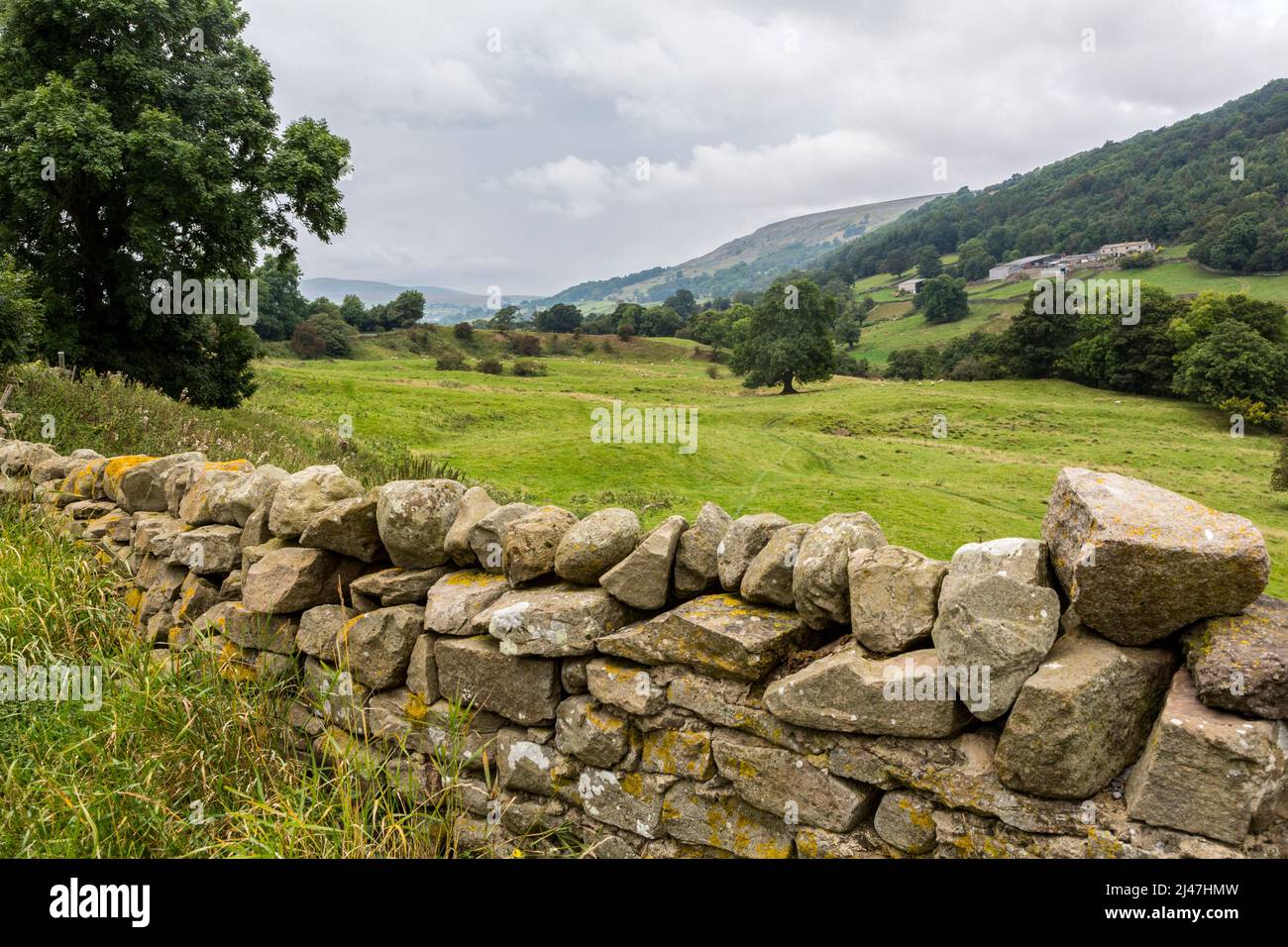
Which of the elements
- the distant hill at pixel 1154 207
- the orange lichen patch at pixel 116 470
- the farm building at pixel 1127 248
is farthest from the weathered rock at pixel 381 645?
the farm building at pixel 1127 248

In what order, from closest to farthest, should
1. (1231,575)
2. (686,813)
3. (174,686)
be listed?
(1231,575), (686,813), (174,686)

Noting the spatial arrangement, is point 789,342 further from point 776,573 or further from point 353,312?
point 353,312

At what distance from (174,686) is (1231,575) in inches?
209

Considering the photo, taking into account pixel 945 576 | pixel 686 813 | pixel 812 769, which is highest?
pixel 945 576

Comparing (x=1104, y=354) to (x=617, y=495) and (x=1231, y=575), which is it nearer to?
(x=617, y=495)

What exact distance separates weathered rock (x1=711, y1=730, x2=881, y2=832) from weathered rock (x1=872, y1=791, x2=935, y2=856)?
0.31 feet

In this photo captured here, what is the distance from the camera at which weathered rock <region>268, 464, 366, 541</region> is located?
4812 mm

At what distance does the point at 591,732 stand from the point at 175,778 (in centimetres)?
234

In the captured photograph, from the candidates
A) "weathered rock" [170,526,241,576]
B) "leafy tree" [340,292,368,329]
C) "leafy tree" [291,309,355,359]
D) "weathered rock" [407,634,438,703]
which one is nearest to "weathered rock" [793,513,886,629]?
"weathered rock" [407,634,438,703]

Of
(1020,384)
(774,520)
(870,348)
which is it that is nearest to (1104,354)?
(1020,384)

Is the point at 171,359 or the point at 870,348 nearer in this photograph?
the point at 171,359

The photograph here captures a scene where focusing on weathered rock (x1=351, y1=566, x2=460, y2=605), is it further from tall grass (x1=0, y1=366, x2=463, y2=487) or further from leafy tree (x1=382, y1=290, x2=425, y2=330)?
leafy tree (x1=382, y1=290, x2=425, y2=330)

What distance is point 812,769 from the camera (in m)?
3.06

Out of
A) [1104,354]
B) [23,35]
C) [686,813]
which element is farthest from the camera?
A: [1104,354]
